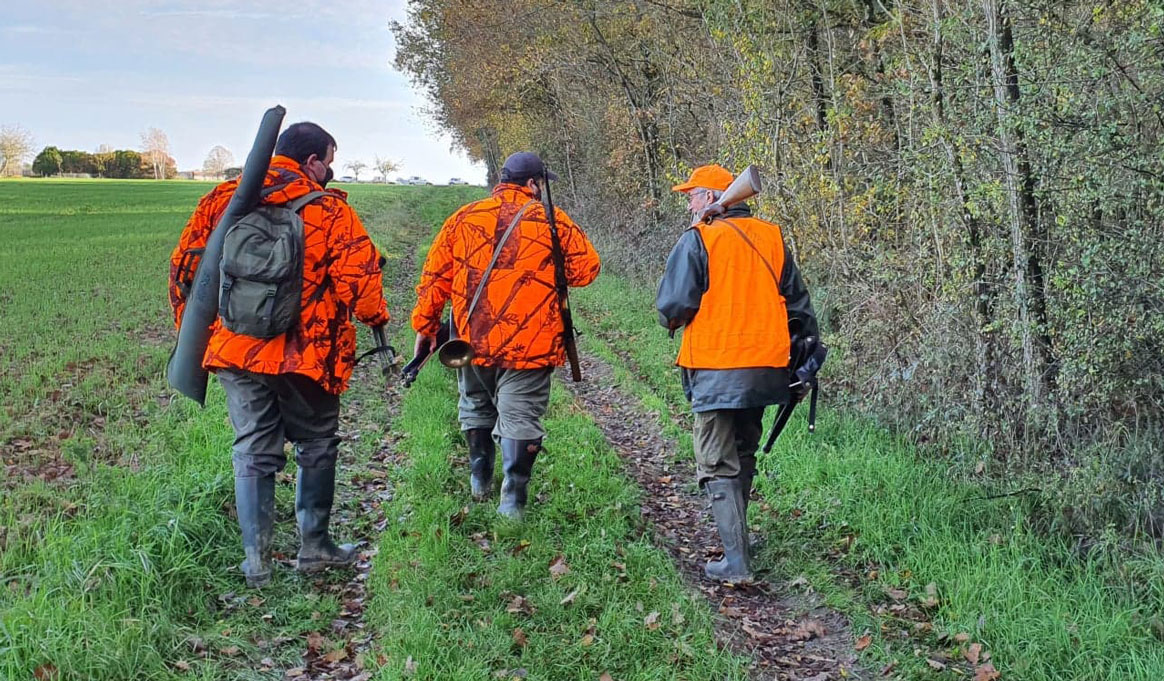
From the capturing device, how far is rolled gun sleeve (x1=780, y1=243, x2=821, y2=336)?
4496 millimetres

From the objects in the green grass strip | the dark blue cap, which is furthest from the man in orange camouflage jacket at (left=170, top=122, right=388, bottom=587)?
the dark blue cap

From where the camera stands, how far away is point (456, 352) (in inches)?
197

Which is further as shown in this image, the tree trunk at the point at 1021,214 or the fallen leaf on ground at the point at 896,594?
the tree trunk at the point at 1021,214

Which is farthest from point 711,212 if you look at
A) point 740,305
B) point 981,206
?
point 981,206

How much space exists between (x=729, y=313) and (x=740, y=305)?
7cm

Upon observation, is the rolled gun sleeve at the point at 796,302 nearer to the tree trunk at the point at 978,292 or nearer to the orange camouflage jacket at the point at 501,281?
the orange camouflage jacket at the point at 501,281

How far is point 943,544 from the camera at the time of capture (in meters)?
4.65

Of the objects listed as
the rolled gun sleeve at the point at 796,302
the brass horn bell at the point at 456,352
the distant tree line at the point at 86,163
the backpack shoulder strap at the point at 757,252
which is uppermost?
the distant tree line at the point at 86,163

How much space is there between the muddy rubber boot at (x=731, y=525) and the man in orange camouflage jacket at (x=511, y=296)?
118 cm

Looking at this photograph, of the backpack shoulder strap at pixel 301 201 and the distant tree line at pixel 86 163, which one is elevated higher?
the distant tree line at pixel 86 163

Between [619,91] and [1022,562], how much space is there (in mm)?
14575

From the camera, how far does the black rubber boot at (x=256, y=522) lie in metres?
4.27

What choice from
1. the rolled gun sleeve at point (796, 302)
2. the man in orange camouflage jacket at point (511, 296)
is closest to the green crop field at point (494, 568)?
the man in orange camouflage jacket at point (511, 296)

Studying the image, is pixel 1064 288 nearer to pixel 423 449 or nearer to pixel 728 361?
pixel 728 361
